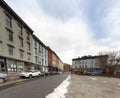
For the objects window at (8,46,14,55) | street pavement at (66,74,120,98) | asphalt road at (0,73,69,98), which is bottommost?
street pavement at (66,74,120,98)

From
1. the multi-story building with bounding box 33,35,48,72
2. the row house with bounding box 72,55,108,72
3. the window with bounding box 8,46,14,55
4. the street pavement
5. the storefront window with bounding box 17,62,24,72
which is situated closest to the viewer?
the street pavement

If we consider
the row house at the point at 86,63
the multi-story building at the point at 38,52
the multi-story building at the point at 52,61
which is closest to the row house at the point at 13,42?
the multi-story building at the point at 38,52

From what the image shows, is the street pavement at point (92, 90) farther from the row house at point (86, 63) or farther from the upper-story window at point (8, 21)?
the row house at point (86, 63)

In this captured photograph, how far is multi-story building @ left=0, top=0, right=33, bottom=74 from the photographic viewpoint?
2736 cm

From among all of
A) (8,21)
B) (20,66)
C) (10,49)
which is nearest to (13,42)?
(10,49)

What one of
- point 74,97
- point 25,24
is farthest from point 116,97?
point 25,24

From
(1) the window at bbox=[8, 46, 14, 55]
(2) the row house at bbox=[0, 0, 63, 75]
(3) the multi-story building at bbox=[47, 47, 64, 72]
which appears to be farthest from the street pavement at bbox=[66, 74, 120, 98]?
(3) the multi-story building at bbox=[47, 47, 64, 72]

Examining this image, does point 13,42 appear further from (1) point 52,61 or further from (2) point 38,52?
(1) point 52,61

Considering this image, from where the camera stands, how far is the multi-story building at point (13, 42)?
89.8 feet

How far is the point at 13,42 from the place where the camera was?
31.5 metres

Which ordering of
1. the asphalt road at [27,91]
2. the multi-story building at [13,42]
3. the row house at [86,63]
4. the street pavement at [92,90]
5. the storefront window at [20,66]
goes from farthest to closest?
the row house at [86,63] < the storefront window at [20,66] < the multi-story building at [13,42] < the street pavement at [92,90] < the asphalt road at [27,91]

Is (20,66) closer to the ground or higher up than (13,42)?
closer to the ground

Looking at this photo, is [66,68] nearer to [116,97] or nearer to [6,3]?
[6,3]

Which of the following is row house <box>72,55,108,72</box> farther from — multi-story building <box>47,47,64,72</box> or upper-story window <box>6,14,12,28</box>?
upper-story window <box>6,14,12,28</box>
